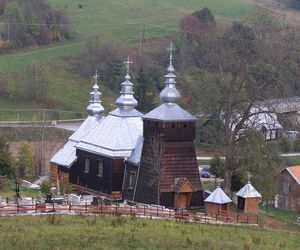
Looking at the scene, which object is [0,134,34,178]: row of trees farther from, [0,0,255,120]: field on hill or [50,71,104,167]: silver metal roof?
[0,0,255,120]: field on hill

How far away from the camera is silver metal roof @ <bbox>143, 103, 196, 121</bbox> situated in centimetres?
4375

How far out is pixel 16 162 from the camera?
53.8 meters

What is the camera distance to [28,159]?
5462 centimetres

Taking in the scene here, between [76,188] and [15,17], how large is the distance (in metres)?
43.6

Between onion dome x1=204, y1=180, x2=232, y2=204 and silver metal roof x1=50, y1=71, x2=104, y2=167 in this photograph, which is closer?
onion dome x1=204, y1=180, x2=232, y2=204

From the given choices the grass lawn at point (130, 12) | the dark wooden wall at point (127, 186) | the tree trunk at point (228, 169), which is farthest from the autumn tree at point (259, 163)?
the grass lawn at point (130, 12)

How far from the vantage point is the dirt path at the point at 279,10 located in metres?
115

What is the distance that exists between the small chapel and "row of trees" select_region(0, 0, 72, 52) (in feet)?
132

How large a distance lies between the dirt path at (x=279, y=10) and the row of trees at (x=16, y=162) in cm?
6299

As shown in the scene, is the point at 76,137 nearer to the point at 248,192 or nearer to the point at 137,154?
the point at 137,154

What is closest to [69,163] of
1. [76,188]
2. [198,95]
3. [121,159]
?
[76,188]

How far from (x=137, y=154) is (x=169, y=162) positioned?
2.55m

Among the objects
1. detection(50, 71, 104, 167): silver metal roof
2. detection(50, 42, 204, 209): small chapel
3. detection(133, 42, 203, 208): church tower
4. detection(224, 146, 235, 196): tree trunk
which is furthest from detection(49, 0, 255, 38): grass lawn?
detection(133, 42, 203, 208): church tower

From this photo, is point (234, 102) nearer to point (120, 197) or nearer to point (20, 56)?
point (120, 197)
